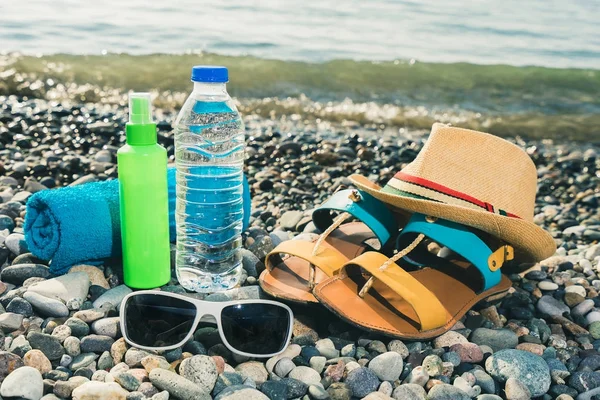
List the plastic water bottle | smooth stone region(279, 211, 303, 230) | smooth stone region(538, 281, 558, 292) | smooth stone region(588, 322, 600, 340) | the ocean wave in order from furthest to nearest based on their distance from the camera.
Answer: the ocean wave, smooth stone region(279, 211, 303, 230), smooth stone region(538, 281, 558, 292), the plastic water bottle, smooth stone region(588, 322, 600, 340)

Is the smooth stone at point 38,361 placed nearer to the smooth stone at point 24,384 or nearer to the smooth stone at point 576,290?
the smooth stone at point 24,384

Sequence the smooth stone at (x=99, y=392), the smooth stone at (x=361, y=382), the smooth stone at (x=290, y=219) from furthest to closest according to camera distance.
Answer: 1. the smooth stone at (x=290, y=219)
2. the smooth stone at (x=361, y=382)
3. the smooth stone at (x=99, y=392)

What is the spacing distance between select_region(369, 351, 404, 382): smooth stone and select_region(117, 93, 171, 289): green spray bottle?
1.17m

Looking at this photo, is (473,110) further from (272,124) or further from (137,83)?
(137,83)

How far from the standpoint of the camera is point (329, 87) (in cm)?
945

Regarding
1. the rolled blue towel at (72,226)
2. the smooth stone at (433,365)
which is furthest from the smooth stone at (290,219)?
the smooth stone at (433,365)

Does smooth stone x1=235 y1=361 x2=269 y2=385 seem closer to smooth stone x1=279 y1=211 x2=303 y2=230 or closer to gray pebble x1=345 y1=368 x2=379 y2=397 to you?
gray pebble x1=345 y1=368 x2=379 y2=397

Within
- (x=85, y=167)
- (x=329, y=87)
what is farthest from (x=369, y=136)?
(x=85, y=167)

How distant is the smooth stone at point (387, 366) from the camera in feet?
8.66

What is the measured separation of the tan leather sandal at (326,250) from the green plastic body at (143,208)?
53 centimetres

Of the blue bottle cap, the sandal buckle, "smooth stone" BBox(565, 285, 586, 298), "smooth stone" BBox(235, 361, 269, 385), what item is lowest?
"smooth stone" BBox(235, 361, 269, 385)

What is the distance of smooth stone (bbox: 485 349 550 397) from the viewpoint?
2.64 metres

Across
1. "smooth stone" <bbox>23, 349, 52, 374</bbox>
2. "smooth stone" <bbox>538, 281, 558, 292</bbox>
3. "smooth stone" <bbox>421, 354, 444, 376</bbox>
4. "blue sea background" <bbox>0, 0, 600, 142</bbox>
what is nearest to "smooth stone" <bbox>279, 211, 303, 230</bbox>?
"smooth stone" <bbox>538, 281, 558, 292</bbox>

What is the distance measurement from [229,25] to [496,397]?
39.3 feet
